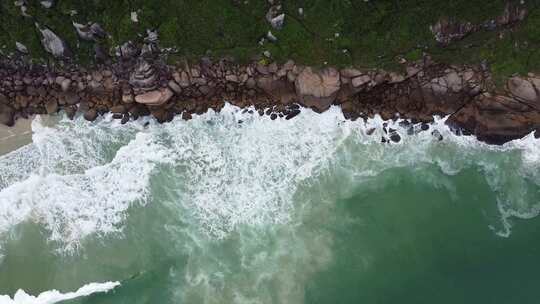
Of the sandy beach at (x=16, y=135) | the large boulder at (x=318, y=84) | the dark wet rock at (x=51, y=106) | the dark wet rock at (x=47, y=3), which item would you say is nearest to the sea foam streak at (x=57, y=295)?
the sandy beach at (x=16, y=135)

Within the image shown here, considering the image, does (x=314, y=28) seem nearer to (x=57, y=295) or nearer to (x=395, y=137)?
(x=395, y=137)

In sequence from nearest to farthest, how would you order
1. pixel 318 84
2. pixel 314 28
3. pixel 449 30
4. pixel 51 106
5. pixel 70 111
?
1. pixel 449 30
2. pixel 314 28
3. pixel 318 84
4. pixel 51 106
5. pixel 70 111

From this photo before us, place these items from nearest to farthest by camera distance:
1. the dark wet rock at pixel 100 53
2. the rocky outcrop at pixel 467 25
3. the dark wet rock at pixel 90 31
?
the rocky outcrop at pixel 467 25, the dark wet rock at pixel 90 31, the dark wet rock at pixel 100 53

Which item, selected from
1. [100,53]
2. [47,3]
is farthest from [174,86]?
[47,3]

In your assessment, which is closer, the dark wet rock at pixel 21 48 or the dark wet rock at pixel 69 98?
the dark wet rock at pixel 21 48

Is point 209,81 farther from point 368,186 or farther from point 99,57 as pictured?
point 368,186

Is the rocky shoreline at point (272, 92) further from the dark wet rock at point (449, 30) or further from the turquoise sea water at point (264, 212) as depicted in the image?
the dark wet rock at point (449, 30)

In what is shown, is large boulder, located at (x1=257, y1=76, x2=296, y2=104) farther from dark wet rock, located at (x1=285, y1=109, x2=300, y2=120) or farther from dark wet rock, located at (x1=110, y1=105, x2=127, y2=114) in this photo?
dark wet rock, located at (x1=110, y1=105, x2=127, y2=114)
